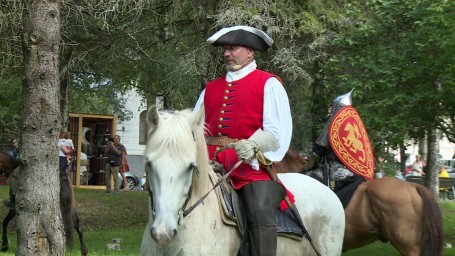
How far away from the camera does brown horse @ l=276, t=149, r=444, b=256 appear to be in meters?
8.91

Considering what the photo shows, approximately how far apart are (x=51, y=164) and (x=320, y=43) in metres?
7.69

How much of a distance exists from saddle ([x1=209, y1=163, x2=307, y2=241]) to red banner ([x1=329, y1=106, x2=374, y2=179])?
3.55 m

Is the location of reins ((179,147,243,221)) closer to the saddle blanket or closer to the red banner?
the saddle blanket

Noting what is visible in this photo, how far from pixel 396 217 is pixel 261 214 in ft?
13.8

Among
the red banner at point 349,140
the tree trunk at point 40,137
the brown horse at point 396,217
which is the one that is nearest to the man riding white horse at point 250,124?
the tree trunk at point 40,137

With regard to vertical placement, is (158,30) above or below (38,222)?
above

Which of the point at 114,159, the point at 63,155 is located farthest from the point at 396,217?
the point at 114,159

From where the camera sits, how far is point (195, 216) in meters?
4.82

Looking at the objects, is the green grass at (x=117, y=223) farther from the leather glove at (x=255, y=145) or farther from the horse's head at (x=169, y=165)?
the horse's head at (x=169, y=165)

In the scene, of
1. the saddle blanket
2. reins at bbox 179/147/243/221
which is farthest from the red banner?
reins at bbox 179/147/243/221

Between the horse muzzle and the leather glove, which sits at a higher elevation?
the leather glove

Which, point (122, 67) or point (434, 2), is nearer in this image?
point (434, 2)

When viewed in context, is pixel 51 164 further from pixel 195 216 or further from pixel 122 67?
pixel 122 67

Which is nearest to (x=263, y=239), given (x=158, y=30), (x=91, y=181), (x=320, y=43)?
(x=320, y=43)
